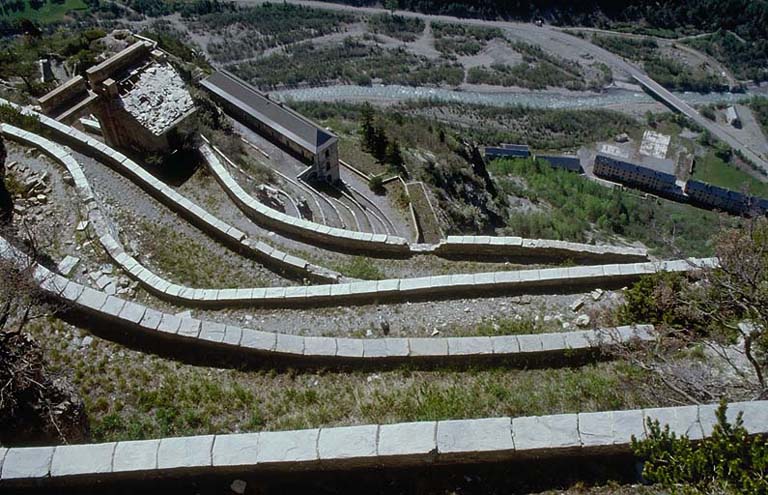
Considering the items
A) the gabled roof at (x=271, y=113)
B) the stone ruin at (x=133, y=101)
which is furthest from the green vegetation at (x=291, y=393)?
the gabled roof at (x=271, y=113)

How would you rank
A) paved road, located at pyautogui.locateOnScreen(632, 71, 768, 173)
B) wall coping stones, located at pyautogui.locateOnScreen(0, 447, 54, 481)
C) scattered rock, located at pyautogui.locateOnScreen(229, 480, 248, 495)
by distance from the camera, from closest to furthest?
wall coping stones, located at pyautogui.locateOnScreen(0, 447, 54, 481) < scattered rock, located at pyautogui.locateOnScreen(229, 480, 248, 495) < paved road, located at pyautogui.locateOnScreen(632, 71, 768, 173)

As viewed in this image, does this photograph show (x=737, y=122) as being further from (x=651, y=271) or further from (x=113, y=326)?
(x=113, y=326)

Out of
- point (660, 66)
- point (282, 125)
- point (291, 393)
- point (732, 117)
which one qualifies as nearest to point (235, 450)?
point (291, 393)

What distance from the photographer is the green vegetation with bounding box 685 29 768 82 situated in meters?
92.8

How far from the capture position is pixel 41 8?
99.9 m

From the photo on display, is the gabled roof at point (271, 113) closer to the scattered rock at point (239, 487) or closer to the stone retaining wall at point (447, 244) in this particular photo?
the stone retaining wall at point (447, 244)

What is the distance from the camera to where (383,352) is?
13078mm

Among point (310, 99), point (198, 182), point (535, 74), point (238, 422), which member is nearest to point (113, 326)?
point (238, 422)

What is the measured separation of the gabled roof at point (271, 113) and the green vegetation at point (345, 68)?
167 feet

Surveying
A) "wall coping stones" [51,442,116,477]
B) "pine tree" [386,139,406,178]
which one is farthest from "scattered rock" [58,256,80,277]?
"pine tree" [386,139,406,178]

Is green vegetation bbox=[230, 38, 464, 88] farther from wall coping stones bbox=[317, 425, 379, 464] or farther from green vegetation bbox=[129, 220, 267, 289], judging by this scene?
wall coping stones bbox=[317, 425, 379, 464]

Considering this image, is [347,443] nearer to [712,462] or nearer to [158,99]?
[712,462]

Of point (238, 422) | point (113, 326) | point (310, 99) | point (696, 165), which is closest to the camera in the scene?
point (238, 422)

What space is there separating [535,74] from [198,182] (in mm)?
75541
